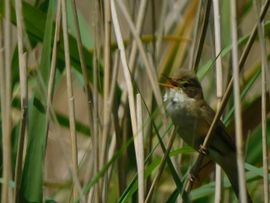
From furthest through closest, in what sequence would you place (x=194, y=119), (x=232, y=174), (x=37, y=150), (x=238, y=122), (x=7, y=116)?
(x=194, y=119) < (x=232, y=174) < (x=37, y=150) < (x=7, y=116) < (x=238, y=122)

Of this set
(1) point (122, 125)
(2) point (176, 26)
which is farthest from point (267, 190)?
(2) point (176, 26)

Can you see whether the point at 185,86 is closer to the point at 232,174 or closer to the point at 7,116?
the point at 232,174

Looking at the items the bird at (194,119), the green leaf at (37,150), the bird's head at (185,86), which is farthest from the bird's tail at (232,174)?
the green leaf at (37,150)

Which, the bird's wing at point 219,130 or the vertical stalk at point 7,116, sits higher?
the vertical stalk at point 7,116

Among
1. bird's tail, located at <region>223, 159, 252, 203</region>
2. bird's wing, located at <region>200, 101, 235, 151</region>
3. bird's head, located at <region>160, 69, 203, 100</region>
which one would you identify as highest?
bird's head, located at <region>160, 69, 203, 100</region>

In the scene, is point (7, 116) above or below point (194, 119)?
above

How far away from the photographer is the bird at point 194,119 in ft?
8.63

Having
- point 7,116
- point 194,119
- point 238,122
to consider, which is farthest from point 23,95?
point 194,119

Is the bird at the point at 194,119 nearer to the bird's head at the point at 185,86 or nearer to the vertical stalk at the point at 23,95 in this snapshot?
the bird's head at the point at 185,86

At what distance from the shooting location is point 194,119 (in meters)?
2.77

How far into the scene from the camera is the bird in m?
2.63

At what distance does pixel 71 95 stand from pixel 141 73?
3.72 ft

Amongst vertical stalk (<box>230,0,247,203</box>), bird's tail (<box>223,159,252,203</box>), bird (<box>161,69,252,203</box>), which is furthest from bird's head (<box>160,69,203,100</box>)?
vertical stalk (<box>230,0,247,203</box>)

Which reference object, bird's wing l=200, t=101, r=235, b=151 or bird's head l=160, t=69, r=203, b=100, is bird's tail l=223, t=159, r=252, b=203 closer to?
bird's wing l=200, t=101, r=235, b=151
